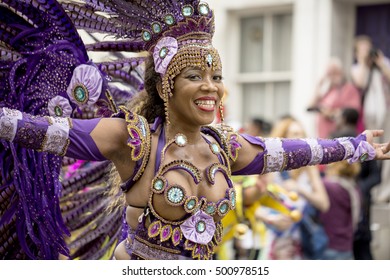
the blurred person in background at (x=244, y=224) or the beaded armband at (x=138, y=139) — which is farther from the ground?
the beaded armband at (x=138, y=139)

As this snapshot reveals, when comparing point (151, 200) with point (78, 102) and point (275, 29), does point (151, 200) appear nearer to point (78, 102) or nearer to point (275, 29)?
point (78, 102)

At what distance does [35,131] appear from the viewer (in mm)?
2916

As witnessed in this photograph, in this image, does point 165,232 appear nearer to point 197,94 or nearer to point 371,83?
point 197,94

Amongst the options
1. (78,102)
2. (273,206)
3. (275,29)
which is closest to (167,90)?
(78,102)

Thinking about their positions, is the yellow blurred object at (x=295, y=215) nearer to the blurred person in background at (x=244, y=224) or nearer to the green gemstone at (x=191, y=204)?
the blurred person in background at (x=244, y=224)

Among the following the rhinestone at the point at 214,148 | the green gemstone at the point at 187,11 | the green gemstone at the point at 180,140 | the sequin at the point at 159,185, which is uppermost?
the green gemstone at the point at 187,11

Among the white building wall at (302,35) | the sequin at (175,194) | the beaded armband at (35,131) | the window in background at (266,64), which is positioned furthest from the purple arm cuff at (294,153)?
the window in background at (266,64)

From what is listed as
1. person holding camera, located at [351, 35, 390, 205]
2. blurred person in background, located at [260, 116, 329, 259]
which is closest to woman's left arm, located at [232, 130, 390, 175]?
blurred person in background, located at [260, 116, 329, 259]

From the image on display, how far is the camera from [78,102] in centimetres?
338

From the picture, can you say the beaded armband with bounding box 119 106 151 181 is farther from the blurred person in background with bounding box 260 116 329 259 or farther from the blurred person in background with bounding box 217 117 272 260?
the blurred person in background with bounding box 260 116 329 259

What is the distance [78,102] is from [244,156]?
703 millimetres

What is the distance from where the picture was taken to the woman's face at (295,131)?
6.17 meters

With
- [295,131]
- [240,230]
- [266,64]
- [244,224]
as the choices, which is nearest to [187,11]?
[240,230]

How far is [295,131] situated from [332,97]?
1.82 metres
